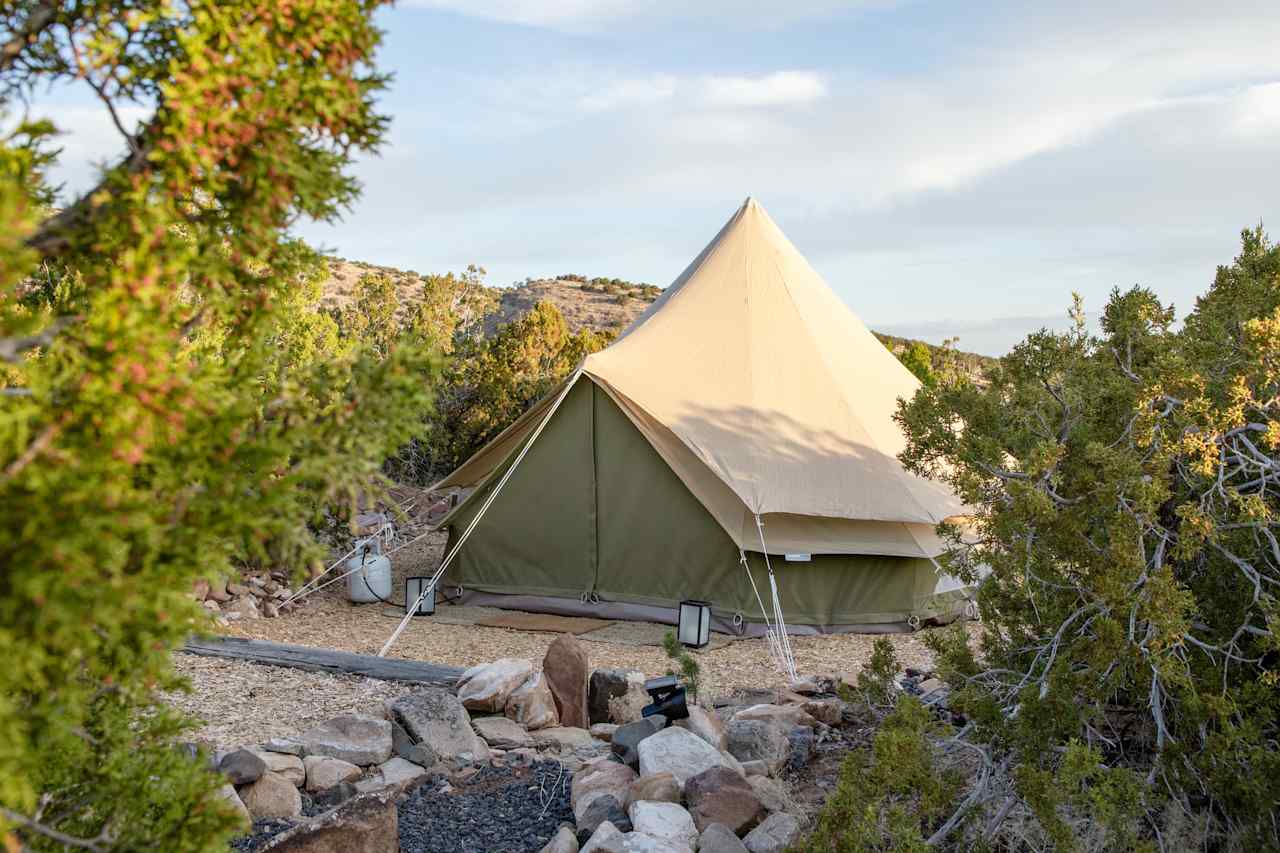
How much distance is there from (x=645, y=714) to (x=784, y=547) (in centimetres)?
319

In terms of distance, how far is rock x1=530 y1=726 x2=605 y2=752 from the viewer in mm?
4789

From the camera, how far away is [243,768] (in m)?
3.96

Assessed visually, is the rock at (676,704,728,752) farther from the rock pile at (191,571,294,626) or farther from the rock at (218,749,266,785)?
the rock pile at (191,571,294,626)

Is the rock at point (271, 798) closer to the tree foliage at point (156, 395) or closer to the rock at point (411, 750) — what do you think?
the rock at point (411, 750)

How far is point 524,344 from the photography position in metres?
14.0

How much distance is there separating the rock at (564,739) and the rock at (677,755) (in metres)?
0.65

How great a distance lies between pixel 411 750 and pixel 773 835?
167cm

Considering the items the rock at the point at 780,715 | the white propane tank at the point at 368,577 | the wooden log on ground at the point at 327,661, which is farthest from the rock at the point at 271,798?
the white propane tank at the point at 368,577

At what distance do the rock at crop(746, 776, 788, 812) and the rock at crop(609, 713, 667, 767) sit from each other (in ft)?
1.54

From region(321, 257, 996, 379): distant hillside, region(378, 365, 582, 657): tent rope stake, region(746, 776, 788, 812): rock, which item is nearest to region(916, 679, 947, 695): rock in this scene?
region(746, 776, 788, 812): rock

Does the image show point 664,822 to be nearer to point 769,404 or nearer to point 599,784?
point 599,784

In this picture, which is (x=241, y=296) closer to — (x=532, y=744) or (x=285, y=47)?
(x=285, y=47)

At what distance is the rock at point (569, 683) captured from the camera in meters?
5.16

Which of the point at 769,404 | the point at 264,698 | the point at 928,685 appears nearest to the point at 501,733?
the point at 264,698
